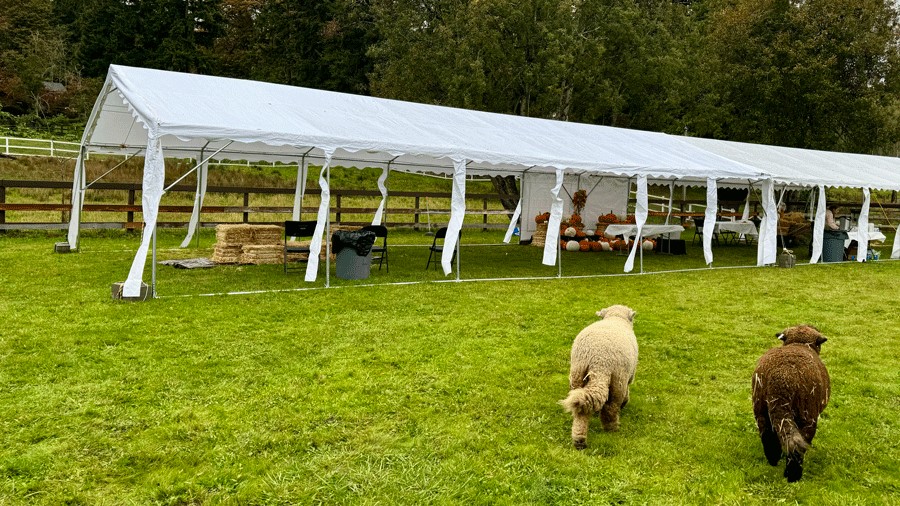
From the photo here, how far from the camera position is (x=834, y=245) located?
14086mm

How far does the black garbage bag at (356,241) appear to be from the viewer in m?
9.25

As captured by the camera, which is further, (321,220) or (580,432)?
(321,220)

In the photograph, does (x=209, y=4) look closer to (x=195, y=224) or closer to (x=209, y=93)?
(x=195, y=224)

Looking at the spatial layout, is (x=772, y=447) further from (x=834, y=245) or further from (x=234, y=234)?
(x=834, y=245)

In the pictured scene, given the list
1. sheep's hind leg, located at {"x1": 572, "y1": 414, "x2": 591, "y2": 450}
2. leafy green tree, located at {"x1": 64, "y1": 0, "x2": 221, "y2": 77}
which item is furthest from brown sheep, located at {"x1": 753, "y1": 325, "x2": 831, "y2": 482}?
leafy green tree, located at {"x1": 64, "y1": 0, "x2": 221, "y2": 77}

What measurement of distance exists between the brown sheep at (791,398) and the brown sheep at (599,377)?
714mm

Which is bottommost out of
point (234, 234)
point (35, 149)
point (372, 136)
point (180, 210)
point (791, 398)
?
point (791, 398)

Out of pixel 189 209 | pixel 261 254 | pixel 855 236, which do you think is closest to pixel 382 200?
pixel 261 254

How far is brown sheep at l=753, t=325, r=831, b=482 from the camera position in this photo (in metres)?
3.11

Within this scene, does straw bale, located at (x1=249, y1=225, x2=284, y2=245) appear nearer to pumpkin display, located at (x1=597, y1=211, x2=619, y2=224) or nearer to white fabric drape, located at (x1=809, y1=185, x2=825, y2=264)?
pumpkin display, located at (x1=597, y1=211, x2=619, y2=224)

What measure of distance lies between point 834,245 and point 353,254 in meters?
11.2

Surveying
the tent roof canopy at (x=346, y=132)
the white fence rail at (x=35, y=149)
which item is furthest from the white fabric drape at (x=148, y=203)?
the white fence rail at (x=35, y=149)

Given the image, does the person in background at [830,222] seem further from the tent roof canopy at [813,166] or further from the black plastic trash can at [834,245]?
the tent roof canopy at [813,166]

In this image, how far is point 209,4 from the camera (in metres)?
35.1
